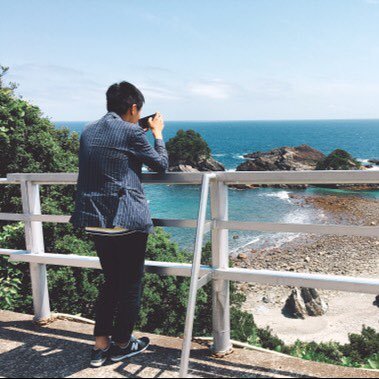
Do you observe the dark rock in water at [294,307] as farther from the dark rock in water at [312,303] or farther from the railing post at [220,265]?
the railing post at [220,265]

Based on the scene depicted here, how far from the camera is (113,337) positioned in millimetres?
3025

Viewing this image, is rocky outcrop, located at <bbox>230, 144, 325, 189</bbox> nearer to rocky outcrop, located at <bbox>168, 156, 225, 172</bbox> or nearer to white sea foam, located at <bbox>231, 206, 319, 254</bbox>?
rocky outcrop, located at <bbox>168, 156, 225, 172</bbox>

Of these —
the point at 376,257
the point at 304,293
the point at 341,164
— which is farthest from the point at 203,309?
the point at 341,164

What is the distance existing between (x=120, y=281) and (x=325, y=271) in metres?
33.6

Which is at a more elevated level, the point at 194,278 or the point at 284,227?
the point at 284,227

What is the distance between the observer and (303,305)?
95.2 feet

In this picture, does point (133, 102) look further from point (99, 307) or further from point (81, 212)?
point (99, 307)

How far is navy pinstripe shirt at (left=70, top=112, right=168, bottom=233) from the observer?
270cm

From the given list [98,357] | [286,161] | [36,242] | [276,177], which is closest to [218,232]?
[276,177]

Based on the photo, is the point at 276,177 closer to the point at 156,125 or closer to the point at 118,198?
the point at 156,125

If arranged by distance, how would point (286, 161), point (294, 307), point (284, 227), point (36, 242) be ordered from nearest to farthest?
point (284, 227) < point (36, 242) < point (294, 307) < point (286, 161)

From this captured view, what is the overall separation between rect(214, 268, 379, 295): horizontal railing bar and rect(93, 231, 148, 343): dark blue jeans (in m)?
0.54

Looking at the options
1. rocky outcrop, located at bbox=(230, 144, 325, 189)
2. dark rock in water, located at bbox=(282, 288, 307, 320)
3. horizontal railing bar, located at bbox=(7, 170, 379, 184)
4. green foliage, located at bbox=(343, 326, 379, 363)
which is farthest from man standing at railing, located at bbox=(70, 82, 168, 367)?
rocky outcrop, located at bbox=(230, 144, 325, 189)

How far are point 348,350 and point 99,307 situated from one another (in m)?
17.7
